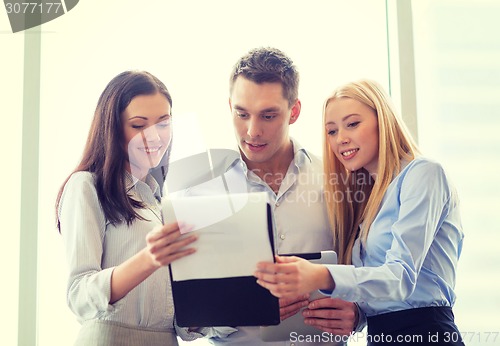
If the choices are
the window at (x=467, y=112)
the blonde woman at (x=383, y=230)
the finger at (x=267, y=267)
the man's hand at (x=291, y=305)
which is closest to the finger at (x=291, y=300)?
the man's hand at (x=291, y=305)

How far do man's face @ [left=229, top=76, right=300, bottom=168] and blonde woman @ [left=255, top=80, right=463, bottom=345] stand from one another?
170 mm

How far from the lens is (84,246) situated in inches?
53.4

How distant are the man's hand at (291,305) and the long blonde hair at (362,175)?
0.18 meters

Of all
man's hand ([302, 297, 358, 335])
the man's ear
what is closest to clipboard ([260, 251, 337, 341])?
man's hand ([302, 297, 358, 335])

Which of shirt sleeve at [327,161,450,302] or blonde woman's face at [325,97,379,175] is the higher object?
blonde woman's face at [325,97,379,175]

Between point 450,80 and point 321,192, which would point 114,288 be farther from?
point 450,80

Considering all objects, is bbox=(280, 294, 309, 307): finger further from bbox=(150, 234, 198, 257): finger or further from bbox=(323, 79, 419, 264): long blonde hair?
bbox=(150, 234, 198, 257): finger

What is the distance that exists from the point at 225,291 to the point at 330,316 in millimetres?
353

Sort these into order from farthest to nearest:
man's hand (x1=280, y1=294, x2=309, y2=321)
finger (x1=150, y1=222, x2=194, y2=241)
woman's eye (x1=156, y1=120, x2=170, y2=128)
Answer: woman's eye (x1=156, y1=120, x2=170, y2=128)
man's hand (x1=280, y1=294, x2=309, y2=321)
finger (x1=150, y1=222, x2=194, y2=241)

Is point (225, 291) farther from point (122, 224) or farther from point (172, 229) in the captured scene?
point (122, 224)

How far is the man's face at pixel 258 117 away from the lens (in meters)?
1.65

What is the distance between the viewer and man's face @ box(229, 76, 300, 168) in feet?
5.40

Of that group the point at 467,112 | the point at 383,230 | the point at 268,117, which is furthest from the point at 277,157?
the point at 467,112

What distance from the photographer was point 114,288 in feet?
4.25
